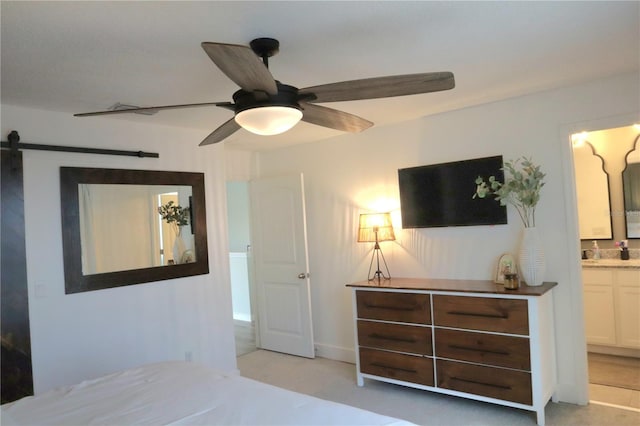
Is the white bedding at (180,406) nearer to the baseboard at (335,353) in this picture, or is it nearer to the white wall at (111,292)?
the white wall at (111,292)

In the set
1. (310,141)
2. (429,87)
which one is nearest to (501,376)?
(429,87)

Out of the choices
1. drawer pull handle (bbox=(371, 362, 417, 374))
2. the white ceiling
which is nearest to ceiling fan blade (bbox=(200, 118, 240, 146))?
the white ceiling

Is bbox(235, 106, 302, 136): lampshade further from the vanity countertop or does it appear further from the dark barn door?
the vanity countertop

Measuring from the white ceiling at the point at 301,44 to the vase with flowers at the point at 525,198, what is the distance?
623mm

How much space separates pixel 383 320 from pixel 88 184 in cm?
256

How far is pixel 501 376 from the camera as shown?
295 centimetres

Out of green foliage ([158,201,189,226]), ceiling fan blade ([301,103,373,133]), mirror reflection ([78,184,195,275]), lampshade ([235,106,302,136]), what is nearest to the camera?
lampshade ([235,106,302,136])

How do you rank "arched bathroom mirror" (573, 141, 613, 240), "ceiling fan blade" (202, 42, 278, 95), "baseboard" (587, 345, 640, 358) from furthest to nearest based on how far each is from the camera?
"arched bathroom mirror" (573, 141, 613, 240)
"baseboard" (587, 345, 640, 358)
"ceiling fan blade" (202, 42, 278, 95)

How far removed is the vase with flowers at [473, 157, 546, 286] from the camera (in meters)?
3.07

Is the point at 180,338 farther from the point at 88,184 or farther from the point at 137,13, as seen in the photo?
the point at 137,13

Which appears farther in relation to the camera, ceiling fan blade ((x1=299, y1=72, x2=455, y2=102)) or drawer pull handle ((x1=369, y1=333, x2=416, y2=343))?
drawer pull handle ((x1=369, y1=333, x2=416, y2=343))

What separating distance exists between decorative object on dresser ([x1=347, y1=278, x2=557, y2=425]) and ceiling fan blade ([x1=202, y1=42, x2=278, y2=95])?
2190mm

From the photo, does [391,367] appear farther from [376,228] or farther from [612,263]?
[612,263]

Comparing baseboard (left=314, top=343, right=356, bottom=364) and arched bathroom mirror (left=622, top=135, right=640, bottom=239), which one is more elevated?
arched bathroom mirror (left=622, top=135, right=640, bottom=239)
